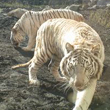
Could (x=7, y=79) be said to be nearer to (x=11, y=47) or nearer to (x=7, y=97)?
(x=7, y=97)

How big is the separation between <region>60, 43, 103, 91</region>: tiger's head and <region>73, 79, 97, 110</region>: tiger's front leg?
47 mm

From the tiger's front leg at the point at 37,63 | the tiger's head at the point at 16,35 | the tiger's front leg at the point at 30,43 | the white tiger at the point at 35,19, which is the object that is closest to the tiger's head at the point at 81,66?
the tiger's front leg at the point at 37,63

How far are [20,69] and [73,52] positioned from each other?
2.37 meters

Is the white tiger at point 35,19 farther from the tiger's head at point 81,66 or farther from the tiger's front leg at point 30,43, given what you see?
the tiger's head at point 81,66

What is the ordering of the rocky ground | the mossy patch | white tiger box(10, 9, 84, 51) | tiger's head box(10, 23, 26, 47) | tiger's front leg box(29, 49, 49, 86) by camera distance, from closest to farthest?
1. the rocky ground
2. tiger's front leg box(29, 49, 49, 86)
3. white tiger box(10, 9, 84, 51)
4. tiger's head box(10, 23, 26, 47)
5. the mossy patch

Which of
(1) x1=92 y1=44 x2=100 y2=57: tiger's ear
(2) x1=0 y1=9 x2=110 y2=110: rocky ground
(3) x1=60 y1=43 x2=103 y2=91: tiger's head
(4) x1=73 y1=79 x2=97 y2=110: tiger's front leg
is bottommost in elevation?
(2) x1=0 y1=9 x2=110 y2=110: rocky ground

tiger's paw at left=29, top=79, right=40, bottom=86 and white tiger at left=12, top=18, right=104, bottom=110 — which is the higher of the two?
white tiger at left=12, top=18, right=104, bottom=110

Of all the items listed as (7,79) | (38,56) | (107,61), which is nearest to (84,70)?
(38,56)

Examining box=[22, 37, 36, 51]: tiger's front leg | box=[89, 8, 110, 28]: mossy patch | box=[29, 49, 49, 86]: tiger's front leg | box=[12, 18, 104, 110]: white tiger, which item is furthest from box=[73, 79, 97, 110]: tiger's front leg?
box=[89, 8, 110, 28]: mossy patch

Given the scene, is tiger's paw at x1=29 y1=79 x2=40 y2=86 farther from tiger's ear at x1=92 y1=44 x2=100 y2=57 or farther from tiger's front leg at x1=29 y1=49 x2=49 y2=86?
tiger's ear at x1=92 y1=44 x2=100 y2=57

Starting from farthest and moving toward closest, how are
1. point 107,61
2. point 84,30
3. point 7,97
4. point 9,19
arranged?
point 9,19
point 107,61
point 7,97
point 84,30

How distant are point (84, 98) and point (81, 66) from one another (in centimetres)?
34

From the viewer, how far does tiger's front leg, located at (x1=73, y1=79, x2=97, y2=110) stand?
313 centimetres

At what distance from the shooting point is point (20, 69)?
18.4 ft
